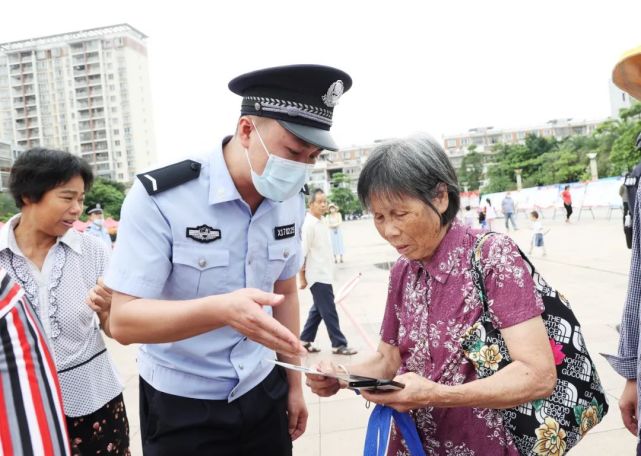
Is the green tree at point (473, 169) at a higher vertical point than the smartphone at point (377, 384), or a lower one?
higher

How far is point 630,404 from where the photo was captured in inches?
70.6

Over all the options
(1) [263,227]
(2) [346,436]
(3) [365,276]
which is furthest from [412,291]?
(3) [365,276]

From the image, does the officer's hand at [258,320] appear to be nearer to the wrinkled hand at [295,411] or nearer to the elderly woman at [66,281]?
the wrinkled hand at [295,411]

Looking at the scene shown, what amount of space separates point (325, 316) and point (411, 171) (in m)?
4.20

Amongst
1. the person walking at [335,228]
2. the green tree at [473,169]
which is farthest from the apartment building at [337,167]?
the person walking at [335,228]

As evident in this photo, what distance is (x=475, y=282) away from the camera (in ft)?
4.54

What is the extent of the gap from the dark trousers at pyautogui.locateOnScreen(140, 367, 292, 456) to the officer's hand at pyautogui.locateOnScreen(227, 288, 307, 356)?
1.61ft

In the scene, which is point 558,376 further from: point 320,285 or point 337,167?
point 337,167

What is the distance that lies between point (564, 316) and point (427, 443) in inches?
21.7

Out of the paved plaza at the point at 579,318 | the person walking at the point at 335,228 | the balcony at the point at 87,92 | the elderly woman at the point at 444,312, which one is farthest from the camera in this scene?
the balcony at the point at 87,92

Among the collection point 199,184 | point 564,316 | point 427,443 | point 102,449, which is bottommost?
point 102,449

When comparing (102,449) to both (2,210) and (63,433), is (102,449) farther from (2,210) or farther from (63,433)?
(2,210)

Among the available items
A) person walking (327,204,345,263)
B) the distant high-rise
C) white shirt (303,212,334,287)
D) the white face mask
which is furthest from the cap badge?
the distant high-rise

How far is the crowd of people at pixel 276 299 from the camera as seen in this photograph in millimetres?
1285
